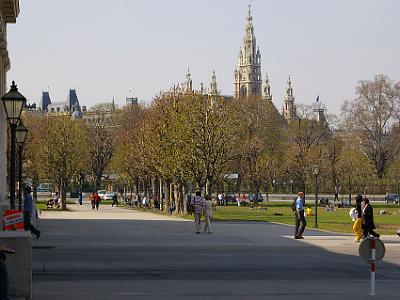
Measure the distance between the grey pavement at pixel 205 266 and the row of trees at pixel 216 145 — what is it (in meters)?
24.8

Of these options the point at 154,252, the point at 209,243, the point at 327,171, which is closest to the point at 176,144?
→ the point at 209,243

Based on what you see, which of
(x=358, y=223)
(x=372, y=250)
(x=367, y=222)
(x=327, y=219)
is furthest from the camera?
(x=327, y=219)

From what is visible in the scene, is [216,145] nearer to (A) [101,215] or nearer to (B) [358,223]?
(A) [101,215]

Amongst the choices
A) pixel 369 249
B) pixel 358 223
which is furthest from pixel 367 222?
pixel 369 249

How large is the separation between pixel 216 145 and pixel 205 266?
39.2 metres

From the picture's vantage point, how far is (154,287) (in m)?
20.1

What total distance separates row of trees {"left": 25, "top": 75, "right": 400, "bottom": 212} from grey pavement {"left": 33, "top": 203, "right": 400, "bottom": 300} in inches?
978

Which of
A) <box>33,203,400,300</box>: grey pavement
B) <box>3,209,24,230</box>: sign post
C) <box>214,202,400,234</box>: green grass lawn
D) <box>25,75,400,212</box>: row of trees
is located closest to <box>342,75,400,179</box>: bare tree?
<box>25,75,400,212</box>: row of trees

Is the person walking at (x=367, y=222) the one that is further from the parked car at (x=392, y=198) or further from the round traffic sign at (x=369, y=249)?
the parked car at (x=392, y=198)

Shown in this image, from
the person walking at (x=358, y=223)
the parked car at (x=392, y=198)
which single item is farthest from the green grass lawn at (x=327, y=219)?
the parked car at (x=392, y=198)

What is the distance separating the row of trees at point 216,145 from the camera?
214ft

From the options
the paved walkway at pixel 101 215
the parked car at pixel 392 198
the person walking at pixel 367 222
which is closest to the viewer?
the person walking at pixel 367 222

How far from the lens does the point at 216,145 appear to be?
211ft

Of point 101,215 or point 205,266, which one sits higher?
point 101,215
